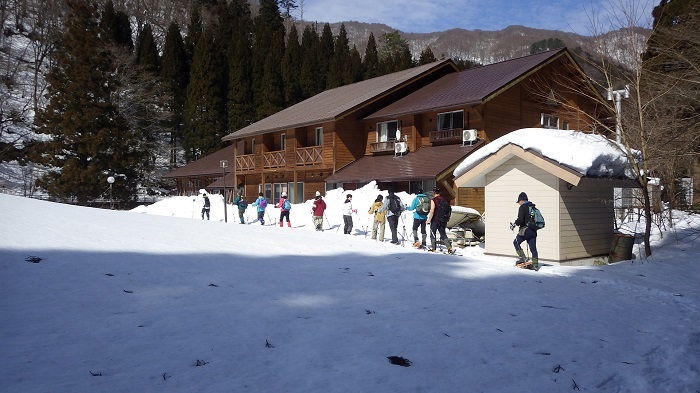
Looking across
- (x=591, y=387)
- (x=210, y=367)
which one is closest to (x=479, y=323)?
(x=591, y=387)

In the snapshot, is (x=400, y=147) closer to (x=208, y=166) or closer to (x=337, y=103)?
(x=337, y=103)

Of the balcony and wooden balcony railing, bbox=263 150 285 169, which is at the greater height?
the balcony

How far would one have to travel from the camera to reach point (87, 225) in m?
9.91

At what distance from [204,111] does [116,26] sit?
20.3m

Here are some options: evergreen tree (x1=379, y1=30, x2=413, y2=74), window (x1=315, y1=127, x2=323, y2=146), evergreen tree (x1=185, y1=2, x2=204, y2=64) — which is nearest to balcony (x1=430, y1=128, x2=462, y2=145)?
window (x1=315, y1=127, x2=323, y2=146)

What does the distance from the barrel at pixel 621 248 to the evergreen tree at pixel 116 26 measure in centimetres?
5397

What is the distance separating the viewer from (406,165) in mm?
23031

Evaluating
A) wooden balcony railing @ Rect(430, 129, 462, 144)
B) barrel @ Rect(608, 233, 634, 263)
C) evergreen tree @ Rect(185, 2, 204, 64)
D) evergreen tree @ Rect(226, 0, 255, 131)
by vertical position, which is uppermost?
evergreen tree @ Rect(185, 2, 204, 64)

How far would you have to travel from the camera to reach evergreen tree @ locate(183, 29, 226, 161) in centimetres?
4544

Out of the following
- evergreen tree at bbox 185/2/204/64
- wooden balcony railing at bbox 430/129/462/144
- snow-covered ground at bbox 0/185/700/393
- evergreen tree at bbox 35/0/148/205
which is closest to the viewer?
snow-covered ground at bbox 0/185/700/393

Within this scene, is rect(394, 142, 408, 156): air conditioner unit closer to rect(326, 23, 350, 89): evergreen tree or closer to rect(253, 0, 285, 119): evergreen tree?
rect(253, 0, 285, 119): evergreen tree

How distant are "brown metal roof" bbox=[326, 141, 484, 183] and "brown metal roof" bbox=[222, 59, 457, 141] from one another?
9.54 feet

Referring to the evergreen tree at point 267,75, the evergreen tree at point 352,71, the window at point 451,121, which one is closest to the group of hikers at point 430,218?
the window at point 451,121

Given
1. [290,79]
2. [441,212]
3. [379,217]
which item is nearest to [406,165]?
[379,217]
